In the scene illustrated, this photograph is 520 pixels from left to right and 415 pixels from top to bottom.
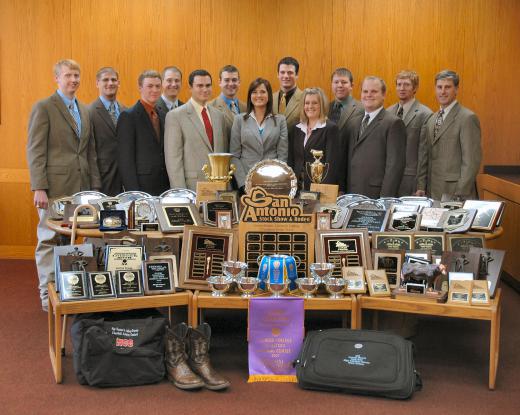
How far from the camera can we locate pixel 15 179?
7207mm

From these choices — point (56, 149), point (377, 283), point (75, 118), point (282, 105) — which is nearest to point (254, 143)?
point (282, 105)

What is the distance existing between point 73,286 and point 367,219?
5.72 ft

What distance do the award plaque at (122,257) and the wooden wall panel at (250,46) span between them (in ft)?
10.9

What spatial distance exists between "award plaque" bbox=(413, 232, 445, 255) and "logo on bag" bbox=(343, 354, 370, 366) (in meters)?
0.85

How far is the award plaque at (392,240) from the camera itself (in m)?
4.31

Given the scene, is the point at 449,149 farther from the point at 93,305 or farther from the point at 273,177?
the point at 93,305

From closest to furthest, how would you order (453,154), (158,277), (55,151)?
(158,277) → (55,151) → (453,154)

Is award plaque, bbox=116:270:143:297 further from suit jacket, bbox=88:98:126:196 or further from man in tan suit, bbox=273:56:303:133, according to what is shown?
man in tan suit, bbox=273:56:303:133

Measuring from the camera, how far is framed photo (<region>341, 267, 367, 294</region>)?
405 centimetres

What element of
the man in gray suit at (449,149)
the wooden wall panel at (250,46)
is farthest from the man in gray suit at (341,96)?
the wooden wall panel at (250,46)

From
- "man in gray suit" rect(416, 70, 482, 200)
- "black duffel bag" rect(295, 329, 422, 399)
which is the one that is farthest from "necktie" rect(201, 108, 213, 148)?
"black duffel bag" rect(295, 329, 422, 399)

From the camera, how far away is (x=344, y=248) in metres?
4.26

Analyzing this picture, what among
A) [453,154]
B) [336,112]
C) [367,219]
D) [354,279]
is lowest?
[354,279]

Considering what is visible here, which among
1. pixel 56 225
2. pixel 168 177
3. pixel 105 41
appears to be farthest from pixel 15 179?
pixel 56 225
